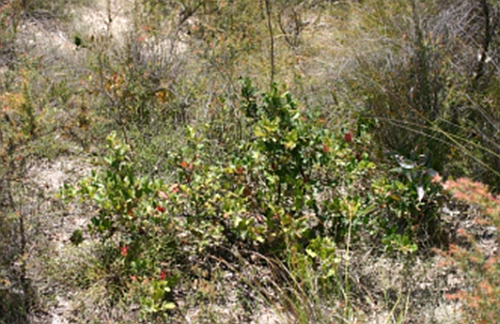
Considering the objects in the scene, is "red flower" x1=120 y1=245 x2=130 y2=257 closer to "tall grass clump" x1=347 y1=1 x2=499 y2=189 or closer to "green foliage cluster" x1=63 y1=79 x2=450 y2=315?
"green foliage cluster" x1=63 y1=79 x2=450 y2=315

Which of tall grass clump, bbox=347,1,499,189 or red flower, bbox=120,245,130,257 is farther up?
tall grass clump, bbox=347,1,499,189

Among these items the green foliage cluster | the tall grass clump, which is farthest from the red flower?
the tall grass clump

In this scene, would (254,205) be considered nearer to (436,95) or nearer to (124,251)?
(124,251)

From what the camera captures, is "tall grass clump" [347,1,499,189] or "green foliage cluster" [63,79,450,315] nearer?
"green foliage cluster" [63,79,450,315]

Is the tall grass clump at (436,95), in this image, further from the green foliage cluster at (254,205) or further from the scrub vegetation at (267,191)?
the green foliage cluster at (254,205)

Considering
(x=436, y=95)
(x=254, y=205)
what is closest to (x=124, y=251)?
(x=254, y=205)

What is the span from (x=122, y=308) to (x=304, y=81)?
2.77 metres

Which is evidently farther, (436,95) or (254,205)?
(436,95)

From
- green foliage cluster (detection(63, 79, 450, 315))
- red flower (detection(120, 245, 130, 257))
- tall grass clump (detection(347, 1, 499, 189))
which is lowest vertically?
red flower (detection(120, 245, 130, 257))

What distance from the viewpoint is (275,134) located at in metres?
3.36

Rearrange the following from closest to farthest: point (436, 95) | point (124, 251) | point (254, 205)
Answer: point (124, 251) → point (254, 205) → point (436, 95)

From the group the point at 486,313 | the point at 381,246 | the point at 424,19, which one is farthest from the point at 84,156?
the point at 486,313

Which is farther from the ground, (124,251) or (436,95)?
(436,95)

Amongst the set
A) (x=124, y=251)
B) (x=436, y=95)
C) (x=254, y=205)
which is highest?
(x=436, y=95)
